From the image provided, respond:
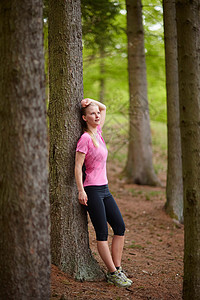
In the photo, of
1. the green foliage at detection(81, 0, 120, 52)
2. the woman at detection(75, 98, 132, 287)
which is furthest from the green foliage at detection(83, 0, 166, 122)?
the woman at detection(75, 98, 132, 287)

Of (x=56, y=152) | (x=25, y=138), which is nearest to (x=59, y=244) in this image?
(x=56, y=152)

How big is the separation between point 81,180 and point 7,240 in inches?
49.3

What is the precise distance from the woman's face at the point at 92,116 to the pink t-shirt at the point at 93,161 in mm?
180

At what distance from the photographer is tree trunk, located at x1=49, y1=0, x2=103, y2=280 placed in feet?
12.5

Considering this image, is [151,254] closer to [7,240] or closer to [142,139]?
[7,240]

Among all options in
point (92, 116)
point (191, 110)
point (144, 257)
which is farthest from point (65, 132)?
point (144, 257)

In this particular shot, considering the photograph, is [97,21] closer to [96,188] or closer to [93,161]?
[93,161]

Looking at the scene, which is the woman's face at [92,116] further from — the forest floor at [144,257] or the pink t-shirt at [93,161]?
the forest floor at [144,257]

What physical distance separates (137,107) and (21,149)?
285 inches

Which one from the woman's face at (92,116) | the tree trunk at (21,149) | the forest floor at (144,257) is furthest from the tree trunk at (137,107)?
the tree trunk at (21,149)

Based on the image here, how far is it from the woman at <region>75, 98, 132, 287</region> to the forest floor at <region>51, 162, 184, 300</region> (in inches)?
11.5

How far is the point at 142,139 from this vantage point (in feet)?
35.4

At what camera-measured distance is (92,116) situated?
3.84 metres

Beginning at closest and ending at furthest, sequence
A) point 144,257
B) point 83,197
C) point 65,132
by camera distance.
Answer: point 83,197
point 65,132
point 144,257
